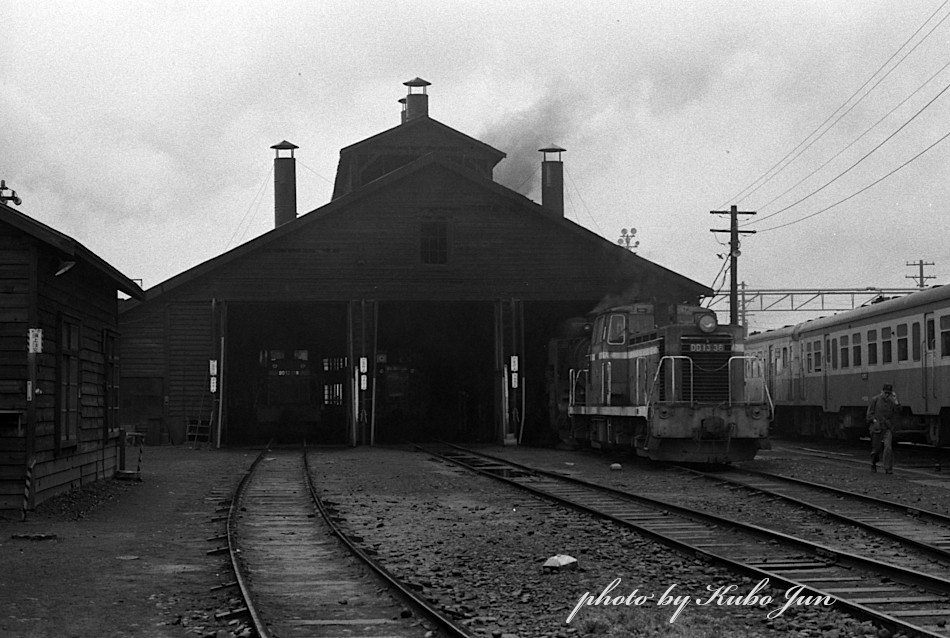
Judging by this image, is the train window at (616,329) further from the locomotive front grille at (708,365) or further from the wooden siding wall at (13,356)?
the wooden siding wall at (13,356)

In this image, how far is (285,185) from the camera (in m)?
47.6

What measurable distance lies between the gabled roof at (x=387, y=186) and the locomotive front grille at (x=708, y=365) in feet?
40.2

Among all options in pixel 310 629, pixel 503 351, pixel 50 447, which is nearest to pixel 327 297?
pixel 503 351

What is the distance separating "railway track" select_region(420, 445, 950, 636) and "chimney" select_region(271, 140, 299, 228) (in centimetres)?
3181

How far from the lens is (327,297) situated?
3478 cm

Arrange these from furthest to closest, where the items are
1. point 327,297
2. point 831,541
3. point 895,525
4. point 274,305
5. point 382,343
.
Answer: point 382,343
point 274,305
point 327,297
point 895,525
point 831,541

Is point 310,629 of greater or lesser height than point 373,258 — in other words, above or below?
below

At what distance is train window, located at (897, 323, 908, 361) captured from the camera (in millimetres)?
25609

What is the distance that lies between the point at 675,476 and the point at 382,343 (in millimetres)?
23961

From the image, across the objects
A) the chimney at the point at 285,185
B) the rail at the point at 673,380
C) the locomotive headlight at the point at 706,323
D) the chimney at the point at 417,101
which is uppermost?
the chimney at the point at 417,101

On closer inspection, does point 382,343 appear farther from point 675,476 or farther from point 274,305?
point 675,476

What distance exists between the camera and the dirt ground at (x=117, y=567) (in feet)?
28.9

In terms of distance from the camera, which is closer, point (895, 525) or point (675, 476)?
point (895, 525)

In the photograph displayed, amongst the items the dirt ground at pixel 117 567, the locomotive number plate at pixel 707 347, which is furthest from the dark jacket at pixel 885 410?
the dirt ground at pixel 117 567
